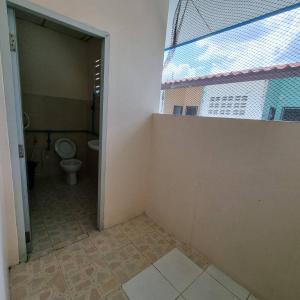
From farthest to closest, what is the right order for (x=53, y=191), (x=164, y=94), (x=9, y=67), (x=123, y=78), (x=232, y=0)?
(x=53, y=191) → (x=164, y=94) → (x=123, y=78) → (x=232, y=0) → (x=9, y=67)

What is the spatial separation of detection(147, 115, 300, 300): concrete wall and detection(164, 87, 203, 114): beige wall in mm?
186

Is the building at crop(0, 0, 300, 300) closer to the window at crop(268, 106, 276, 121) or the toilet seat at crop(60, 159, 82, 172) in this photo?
the window at crop(268, 106, 276, 121)

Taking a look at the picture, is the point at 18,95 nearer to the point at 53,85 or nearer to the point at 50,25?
the point at 53,85

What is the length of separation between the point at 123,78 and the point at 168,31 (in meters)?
0.86

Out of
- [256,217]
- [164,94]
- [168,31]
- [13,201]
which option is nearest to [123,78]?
[164,94]

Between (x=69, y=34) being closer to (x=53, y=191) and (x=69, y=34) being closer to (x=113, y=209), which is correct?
(x=53, y=191)

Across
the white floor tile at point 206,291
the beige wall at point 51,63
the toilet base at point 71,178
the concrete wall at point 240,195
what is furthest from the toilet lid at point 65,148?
the white floor tile at point 206,291

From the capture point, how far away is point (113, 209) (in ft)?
6.46

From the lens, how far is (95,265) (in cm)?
148

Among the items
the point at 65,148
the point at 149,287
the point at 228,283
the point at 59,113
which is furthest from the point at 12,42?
the point at 228,283

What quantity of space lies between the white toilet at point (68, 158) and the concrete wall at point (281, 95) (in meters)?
2.80

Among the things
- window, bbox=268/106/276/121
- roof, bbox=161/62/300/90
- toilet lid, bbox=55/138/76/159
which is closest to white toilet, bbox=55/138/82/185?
toilet lid, bbox=55/138/76/159

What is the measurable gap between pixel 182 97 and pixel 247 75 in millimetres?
651

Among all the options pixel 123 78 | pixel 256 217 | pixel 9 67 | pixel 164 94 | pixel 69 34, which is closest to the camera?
pixel 9 67
